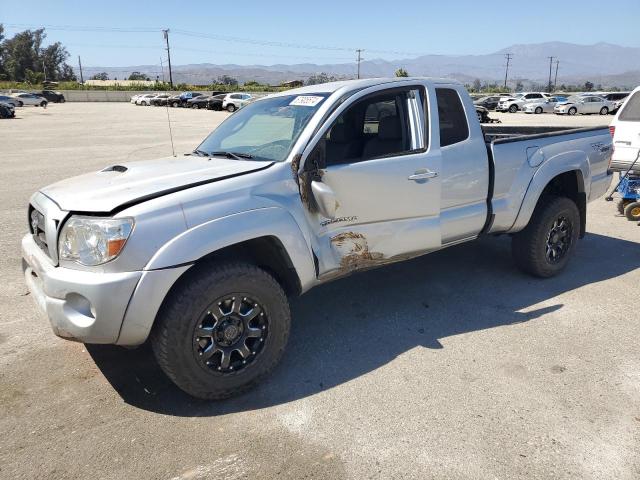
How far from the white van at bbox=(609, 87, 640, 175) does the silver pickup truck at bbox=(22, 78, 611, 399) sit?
3.82 m

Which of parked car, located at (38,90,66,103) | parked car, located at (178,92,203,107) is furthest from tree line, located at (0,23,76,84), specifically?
parked car, located at (178,92,203,107)

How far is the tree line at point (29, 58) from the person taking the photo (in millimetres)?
101575

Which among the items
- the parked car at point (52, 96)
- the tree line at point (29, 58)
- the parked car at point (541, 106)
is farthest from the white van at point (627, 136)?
the tree line at point (29, 58)

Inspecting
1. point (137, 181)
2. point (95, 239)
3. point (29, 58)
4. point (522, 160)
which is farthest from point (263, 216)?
point (29, 58)

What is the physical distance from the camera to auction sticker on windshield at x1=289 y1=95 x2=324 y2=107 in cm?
368

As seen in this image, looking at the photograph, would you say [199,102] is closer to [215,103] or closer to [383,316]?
[215,103]

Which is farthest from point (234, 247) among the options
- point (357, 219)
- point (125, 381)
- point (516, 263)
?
point (516, 263)

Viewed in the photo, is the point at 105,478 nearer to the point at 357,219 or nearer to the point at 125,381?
the point at 125,381

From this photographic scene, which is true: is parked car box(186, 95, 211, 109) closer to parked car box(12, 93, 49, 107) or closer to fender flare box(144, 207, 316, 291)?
parked car box(12, 93, 49, 107)

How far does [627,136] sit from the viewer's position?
306 inches

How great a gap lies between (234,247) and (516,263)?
Answer: 3.13 m

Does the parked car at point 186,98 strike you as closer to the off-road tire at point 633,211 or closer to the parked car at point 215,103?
the parked car at point 215,103

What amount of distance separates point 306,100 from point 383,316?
1.85 m

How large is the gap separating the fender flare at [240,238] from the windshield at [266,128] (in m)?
0.49
